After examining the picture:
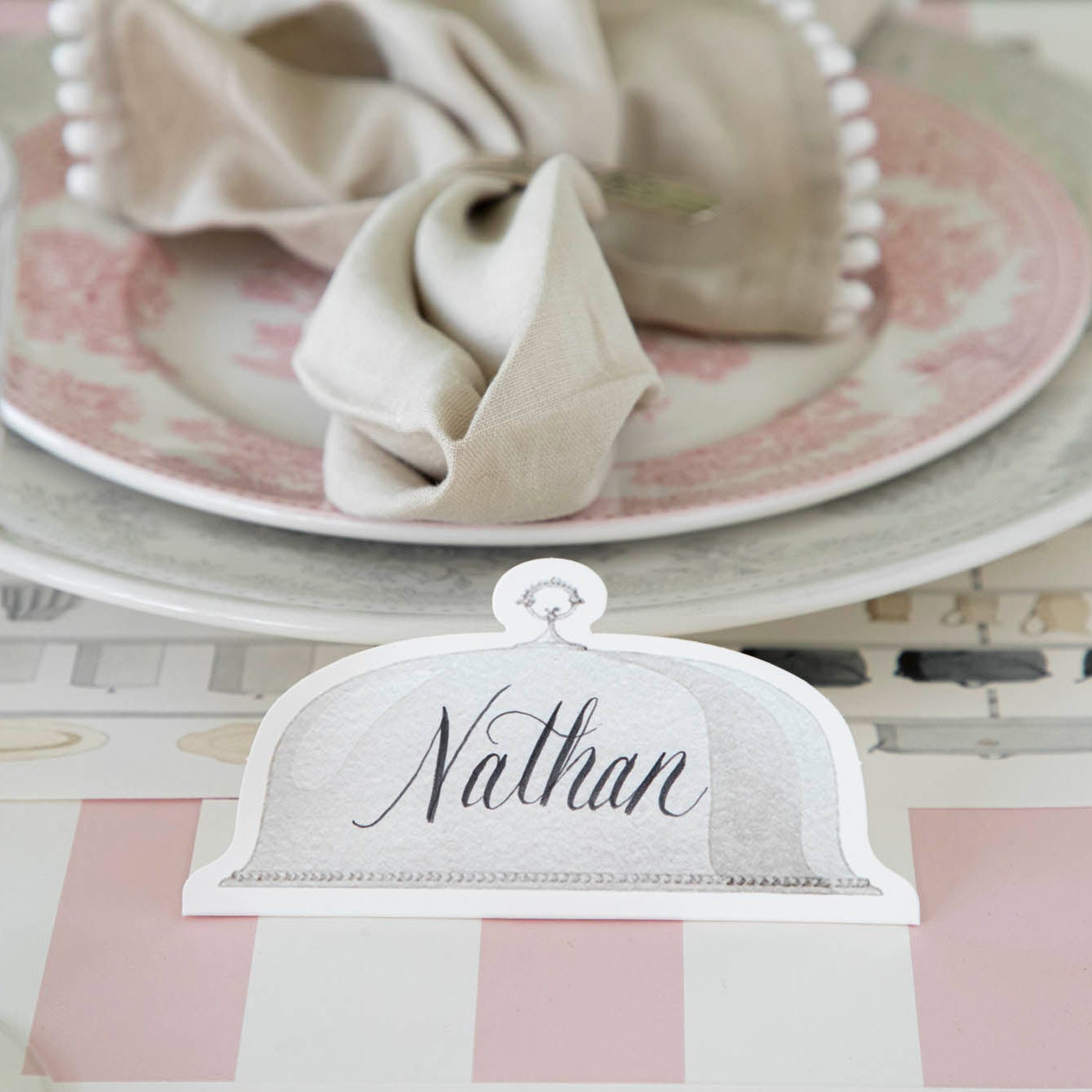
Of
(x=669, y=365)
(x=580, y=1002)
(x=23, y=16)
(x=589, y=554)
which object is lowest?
(x=580, y=1002)

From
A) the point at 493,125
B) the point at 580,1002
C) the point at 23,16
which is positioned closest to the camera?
the point at 580,1002

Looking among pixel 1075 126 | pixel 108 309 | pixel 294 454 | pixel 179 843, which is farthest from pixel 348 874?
pixel 1075 126

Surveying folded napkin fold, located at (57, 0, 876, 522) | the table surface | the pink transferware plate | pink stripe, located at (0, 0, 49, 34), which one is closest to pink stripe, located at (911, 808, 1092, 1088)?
the table surface

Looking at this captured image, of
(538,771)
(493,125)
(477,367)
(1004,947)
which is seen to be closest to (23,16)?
(493,125)

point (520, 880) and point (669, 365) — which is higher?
point (669, 365)

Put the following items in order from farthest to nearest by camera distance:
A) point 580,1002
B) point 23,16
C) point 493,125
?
point 23,16
point 493,125
point 580,1002

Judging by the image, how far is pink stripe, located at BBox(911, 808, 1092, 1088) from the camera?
0.37m

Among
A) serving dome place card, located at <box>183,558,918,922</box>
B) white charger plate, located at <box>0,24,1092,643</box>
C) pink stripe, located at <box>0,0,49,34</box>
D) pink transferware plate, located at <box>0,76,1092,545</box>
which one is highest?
pink stripe, located at <box>0,0,49,34</box>

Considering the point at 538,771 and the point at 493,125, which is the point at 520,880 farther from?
the point at 493,125

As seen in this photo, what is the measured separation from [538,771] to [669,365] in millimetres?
246

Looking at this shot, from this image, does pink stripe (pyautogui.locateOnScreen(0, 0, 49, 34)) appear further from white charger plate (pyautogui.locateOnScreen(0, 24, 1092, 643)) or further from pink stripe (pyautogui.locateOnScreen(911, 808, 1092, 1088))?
pink stripe (pyautogui.locateOnScreen(911, 808, 1092, 1088))

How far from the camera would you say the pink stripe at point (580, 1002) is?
1.21 ft

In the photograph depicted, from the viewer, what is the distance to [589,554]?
1.56 ft

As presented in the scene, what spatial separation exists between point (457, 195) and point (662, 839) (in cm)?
27
